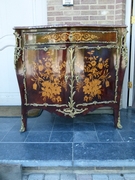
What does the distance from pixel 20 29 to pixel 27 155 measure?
1082 millimetres

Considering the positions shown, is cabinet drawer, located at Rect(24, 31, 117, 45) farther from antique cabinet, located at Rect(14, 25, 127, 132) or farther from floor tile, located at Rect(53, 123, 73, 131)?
floor tile, located at Rect(53, 123, 73, 131)

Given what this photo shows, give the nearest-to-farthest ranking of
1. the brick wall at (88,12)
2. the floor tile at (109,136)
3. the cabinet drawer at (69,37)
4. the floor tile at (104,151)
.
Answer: the floor tile at (104,151), the cabinet drawer at (69,37), the floor tile at (109,136), the brick wall at (88,12)

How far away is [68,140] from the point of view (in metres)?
1.71

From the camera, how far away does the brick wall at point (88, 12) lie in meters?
2.13

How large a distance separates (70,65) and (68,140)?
0.70m

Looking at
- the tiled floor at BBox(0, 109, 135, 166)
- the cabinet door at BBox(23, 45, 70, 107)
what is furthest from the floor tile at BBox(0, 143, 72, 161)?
the cabinet door at BBox(23, 45, 70, 107)

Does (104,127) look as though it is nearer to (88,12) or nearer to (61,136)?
(61,136)

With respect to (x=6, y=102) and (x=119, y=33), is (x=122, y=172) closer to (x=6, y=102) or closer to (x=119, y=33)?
(x=119, y=33)

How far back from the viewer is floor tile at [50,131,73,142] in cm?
172

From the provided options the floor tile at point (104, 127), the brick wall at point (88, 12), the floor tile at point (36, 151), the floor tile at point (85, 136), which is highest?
the brick wall at point (88, 12)

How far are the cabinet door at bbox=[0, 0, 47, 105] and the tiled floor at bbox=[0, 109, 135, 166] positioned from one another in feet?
2.31

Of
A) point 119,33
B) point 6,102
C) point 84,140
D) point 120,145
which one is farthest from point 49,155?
point 6,102

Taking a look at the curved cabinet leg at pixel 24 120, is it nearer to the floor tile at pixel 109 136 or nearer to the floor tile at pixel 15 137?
the floor tile at pixel 15 137

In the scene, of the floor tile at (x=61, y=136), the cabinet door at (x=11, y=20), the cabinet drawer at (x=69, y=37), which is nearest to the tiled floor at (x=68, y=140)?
the floor tile at (x=61, y=136)
